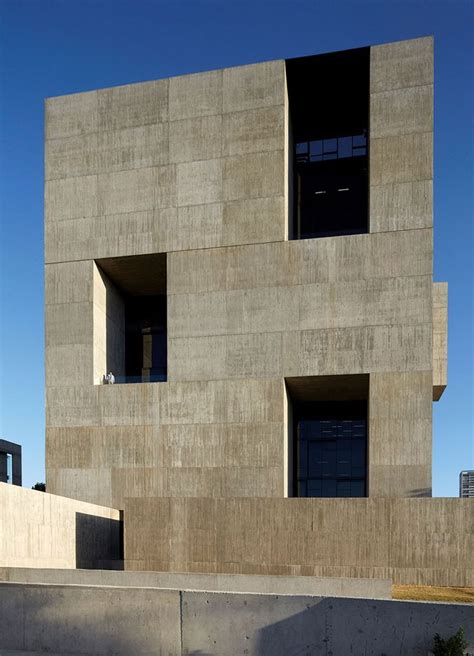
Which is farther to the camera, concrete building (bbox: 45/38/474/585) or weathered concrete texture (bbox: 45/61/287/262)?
weathered concrete texture (bbox: 45/61/287/262)

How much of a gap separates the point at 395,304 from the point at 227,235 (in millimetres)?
7825

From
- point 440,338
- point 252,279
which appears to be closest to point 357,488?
point 440,338

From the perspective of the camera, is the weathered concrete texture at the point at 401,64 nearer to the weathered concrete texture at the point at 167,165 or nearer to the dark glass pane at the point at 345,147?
the dark glass pane at the point at 345,147

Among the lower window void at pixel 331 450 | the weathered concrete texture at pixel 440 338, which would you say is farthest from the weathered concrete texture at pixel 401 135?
the lower window void at pixel 331 450

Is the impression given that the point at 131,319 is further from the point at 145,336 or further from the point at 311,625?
the point at 311,625

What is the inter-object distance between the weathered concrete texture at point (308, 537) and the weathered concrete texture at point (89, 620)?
1038 cm

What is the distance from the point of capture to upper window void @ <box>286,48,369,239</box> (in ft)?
90.1

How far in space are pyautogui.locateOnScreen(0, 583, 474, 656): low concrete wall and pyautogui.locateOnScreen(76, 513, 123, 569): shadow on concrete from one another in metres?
11.7

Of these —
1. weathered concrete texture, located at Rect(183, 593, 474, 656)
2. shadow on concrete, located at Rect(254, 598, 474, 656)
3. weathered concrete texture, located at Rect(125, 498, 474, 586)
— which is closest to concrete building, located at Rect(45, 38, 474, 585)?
weathered concrete texture, located at Rect(125, 498, 474, 586)

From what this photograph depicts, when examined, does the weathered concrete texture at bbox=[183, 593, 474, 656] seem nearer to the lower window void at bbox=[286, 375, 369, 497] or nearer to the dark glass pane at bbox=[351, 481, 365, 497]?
the lower window void at bbox=[286, 375, 369, 497]

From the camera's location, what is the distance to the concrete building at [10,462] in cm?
4855

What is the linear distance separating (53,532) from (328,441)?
44.6 feet

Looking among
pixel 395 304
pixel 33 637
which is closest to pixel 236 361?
pixel 395 304

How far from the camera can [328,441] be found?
27562 mm
